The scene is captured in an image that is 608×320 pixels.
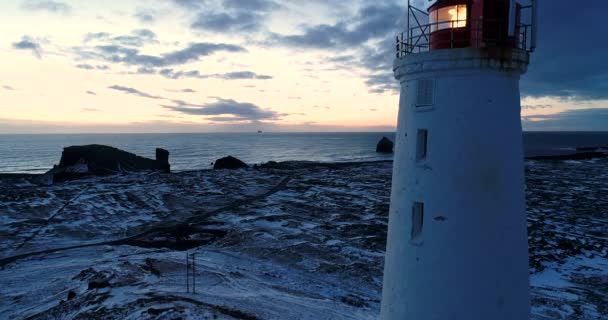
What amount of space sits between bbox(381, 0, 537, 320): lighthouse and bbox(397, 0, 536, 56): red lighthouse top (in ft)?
0.04

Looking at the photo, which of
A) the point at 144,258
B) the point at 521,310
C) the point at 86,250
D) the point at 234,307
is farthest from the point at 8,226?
the point at 521,310

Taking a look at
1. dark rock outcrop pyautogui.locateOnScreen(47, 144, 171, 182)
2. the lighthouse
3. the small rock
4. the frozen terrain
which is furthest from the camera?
dark rock outcrop pyautogui.locateOnScreen(47, 144, 171, 182)

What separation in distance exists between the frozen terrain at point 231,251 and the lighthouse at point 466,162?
8.22 m

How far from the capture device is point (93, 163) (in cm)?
4909

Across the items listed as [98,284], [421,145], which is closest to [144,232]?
[98,284]

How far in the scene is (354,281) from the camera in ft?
52.5

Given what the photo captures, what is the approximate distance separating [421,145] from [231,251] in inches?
625

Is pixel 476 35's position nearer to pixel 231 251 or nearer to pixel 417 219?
pixel 417 219

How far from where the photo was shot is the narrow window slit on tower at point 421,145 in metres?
5.42

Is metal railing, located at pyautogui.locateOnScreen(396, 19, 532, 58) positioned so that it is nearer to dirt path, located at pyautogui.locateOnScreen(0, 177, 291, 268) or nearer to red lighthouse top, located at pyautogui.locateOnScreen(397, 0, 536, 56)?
red lighthouse top, located at pyautogui.locateOnScreen(397, 0, 536, 56)

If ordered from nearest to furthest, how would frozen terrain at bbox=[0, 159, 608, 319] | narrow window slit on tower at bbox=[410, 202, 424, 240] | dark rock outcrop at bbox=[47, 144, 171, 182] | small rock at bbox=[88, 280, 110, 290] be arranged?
narrow window slit on tower at bbox=[410, 202, 424, 240] → frozen terrain at bbox=[0, 159, 608, 319] → small rock at bbox=[88, 280, 110, 290] → dark rock outcrop at bbox=[47, 144, 171, 182]

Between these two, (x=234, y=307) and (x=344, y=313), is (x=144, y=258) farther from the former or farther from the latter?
(x=344, y=313)

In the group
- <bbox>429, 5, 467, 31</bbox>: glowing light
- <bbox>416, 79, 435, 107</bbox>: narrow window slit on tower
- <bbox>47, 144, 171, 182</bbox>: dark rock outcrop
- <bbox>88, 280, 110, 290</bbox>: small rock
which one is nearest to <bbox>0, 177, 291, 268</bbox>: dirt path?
<bbox>88, 280, 110, 290</bbox>: small rock

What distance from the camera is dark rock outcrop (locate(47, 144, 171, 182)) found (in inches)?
1812
